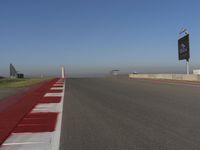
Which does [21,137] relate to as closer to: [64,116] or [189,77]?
[64,116]

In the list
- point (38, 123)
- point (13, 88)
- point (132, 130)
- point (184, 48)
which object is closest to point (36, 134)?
point (38, 123)

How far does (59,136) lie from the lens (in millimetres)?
6660

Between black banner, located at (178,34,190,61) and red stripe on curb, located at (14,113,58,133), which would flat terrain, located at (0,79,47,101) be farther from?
black banner, located at (178,34,190,61)

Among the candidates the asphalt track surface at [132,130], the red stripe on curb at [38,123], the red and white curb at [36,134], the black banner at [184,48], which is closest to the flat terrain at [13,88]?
the red stripe on curb at [38,123]

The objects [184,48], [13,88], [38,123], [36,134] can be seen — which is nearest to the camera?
[36,134]

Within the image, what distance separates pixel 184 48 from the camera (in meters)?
42.3

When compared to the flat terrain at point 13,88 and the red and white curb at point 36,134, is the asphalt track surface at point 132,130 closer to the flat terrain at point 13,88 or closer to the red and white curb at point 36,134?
the red and white curb at point 36,134

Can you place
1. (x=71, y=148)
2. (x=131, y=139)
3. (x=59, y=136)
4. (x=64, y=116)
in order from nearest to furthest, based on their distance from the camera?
(x=71, y=148)
(x=131, y=139)
(x=59, y=136)
(x=64, y=116)

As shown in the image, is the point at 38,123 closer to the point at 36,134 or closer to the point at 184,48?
the point at 36,134

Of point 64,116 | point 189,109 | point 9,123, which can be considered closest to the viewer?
point 9,123

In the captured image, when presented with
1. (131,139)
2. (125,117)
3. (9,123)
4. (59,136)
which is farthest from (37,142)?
(125,117)

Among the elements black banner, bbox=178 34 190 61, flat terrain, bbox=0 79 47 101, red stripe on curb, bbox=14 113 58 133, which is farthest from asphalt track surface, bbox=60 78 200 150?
black banner, bbox=178 34 190 61

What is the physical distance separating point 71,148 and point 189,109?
567 cm

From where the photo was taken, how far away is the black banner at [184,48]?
41.3m
